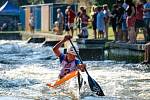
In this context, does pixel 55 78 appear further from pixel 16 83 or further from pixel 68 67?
pixel 68 67

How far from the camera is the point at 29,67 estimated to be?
19484mm

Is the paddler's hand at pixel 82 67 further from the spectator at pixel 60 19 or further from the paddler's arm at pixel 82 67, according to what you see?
the spectator at pixel 60 19

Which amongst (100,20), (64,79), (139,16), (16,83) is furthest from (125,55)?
(64,79)

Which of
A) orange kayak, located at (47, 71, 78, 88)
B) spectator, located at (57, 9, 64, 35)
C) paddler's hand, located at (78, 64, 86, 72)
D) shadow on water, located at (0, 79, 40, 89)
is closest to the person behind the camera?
paddler's hand, located at (78, 64, 86, 72)

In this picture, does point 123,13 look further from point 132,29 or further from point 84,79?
point 84,79

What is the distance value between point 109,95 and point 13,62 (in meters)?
9.74

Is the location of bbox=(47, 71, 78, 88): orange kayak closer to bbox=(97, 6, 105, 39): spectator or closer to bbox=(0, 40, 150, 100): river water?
bbox=(0, 40, 150, 100): river water

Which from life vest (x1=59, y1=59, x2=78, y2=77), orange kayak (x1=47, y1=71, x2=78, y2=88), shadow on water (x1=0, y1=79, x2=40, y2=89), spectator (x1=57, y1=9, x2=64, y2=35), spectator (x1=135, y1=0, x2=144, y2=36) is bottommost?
spectator (x1=57, y1=9, x2=64, y2=35)

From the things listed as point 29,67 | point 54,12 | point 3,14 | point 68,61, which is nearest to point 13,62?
point 29,67

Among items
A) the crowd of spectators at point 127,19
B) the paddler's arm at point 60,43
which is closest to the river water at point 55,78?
the paddler's arm at point 60,43

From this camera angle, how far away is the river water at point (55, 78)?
1295 cm

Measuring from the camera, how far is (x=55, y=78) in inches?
635

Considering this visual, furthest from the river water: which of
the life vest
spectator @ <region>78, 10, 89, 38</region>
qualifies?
spectator @ <region>78, 10, 89, 38</region>

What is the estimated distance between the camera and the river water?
42.5 ft
